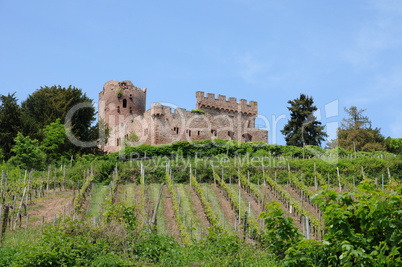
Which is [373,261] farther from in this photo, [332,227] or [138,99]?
[138,99]

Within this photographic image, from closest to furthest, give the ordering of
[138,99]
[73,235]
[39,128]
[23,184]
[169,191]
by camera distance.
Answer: [73,235] < [23,184] < [169,191] < [39,128] < [138,99]

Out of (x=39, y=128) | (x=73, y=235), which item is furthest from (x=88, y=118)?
(x=73, y=235)

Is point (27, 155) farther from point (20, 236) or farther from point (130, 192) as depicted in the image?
point (20, 236)

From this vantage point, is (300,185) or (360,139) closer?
(300,185)

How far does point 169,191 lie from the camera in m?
21.5

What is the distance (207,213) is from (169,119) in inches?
664

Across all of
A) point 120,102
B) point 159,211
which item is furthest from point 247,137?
point 159,211

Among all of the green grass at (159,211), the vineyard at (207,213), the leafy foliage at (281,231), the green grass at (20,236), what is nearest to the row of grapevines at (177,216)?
the vineyard at (207,213)

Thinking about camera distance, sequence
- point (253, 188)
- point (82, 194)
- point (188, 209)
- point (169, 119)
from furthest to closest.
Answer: point (169, 119)
point (253, 188)
point (188, 209)
point (82, 194)

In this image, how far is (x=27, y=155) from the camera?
24.4 meters

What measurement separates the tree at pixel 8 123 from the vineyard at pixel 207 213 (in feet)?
12.1

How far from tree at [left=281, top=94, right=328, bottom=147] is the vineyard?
6457mm

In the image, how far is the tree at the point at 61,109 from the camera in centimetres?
3041

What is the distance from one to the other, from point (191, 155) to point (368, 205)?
2491 cm
